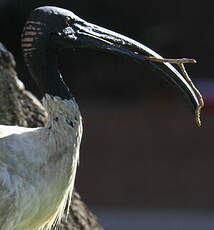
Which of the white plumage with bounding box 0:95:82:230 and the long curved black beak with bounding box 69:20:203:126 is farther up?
the long curved black beak with bounding box 69:20:203:126

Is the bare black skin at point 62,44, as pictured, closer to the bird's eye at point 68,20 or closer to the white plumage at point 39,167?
the bird's eye at point 68,20

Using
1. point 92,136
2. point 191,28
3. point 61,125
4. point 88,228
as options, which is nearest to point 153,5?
point 191,28

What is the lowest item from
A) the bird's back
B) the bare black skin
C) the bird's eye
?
the bird's back

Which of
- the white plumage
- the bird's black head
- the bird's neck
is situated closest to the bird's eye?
the bird's black head

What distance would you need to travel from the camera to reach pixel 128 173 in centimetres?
1338

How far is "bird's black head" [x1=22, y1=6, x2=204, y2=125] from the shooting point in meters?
5.71

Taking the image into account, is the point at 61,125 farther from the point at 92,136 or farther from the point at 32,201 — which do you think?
the point at 92,136

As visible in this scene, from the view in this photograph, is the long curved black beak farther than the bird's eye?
No

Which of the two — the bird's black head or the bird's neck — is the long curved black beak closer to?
the bird's black head

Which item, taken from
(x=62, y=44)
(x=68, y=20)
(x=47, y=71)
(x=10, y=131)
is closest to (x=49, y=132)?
(x=10, y=131)

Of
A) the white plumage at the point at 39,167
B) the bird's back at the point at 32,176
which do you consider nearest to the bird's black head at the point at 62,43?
the white plumage at the point at 39,167

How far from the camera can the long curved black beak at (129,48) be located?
Answer: 5684 mm

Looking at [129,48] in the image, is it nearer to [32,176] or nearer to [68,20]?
[68,20]

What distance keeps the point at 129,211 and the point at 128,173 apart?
17.6 inches
